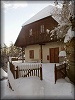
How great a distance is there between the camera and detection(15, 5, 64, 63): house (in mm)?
19203

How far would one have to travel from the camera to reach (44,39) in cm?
1988

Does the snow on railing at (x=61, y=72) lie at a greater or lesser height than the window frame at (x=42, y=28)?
lesser

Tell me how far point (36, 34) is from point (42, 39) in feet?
5.16

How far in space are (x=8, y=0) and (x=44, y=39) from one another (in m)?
12.3

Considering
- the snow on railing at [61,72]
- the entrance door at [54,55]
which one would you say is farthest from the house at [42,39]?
the snow on railing at [61,72]

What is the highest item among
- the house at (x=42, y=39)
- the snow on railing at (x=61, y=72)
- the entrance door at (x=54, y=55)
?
the house at (x=42, y=39)

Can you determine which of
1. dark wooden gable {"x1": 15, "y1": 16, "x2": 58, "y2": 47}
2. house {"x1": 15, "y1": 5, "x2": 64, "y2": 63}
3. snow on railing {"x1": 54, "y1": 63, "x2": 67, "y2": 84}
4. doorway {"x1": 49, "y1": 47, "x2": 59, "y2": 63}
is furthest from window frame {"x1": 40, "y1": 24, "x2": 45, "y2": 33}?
snow on railing {"x1": 54, "y1": 63, "x2": 67, "y2": 84}

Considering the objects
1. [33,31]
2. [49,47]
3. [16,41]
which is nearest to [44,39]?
[49,47]

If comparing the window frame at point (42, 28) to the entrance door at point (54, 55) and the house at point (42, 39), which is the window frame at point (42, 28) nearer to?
the house at point (42, 39)

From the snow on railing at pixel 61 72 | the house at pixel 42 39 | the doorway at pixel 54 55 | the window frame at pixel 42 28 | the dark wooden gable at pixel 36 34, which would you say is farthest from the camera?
the window frame at pixel 42 28

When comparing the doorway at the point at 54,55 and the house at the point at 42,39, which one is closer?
the house at the point at 42,39

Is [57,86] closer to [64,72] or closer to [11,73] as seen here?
[64,72]

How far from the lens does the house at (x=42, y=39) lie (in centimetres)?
1920

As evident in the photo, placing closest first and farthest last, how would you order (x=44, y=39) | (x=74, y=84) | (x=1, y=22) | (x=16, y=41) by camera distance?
(x=1, y=22), (x=74, y=84), (x=44, y=39), (x=16, y=41)
